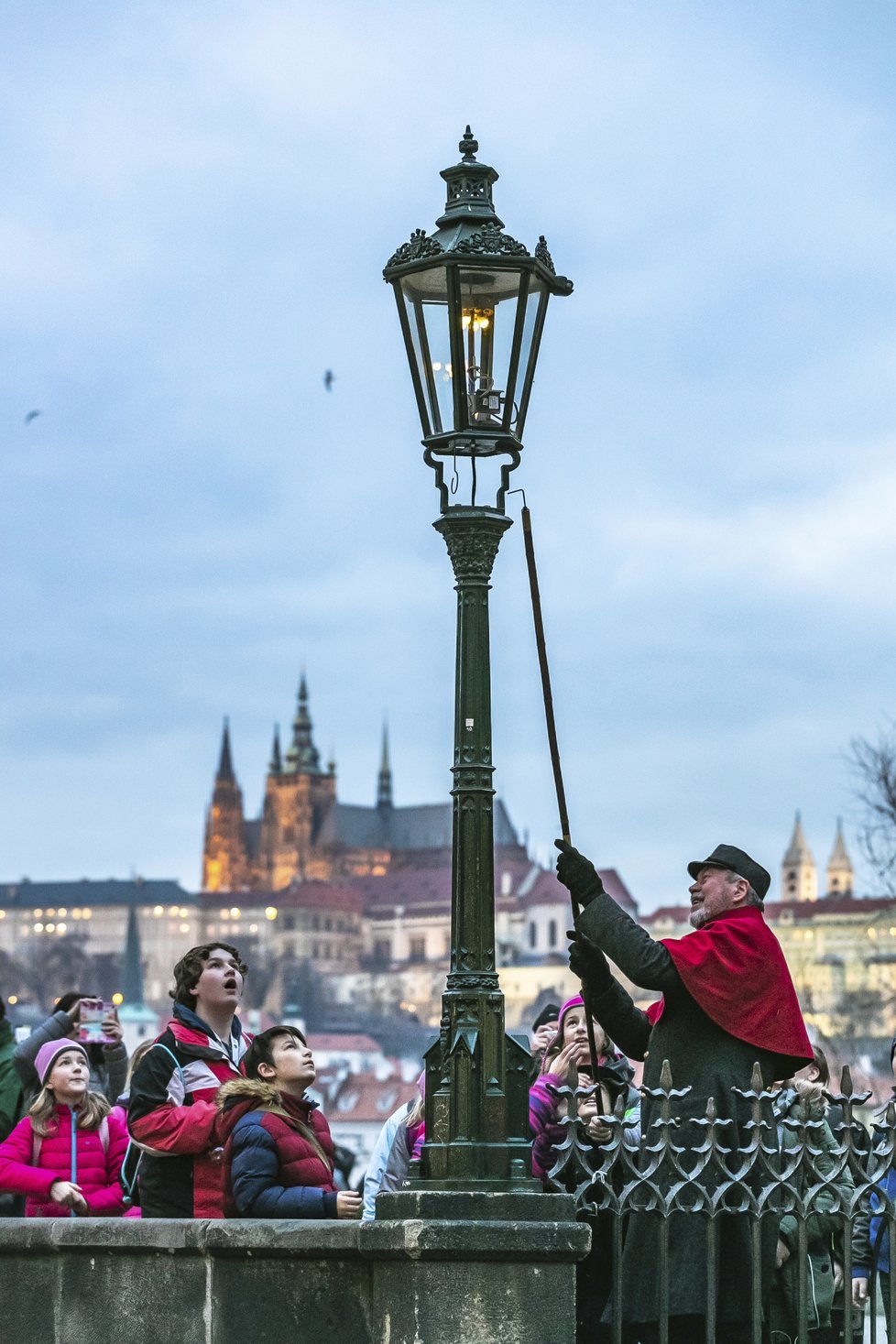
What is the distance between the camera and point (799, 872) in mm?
172000

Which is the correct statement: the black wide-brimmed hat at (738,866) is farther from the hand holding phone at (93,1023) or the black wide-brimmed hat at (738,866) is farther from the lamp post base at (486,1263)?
the hand holding phone at (93,1023)

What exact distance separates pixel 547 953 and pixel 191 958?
15112 centimetres

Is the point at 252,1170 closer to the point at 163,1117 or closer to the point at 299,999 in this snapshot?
the point at 163,1117

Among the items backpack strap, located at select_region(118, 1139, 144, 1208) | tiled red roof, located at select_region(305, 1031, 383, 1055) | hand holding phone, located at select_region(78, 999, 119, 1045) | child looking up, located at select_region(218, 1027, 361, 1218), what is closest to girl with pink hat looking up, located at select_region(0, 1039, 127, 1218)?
backpack strap, located at select_region(118, 1139, 144, 1208)

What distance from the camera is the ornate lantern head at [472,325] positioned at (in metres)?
6.42

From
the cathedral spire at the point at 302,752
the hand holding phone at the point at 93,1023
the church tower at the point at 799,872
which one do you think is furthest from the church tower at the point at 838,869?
the hand holding phone at the point at 93,1023

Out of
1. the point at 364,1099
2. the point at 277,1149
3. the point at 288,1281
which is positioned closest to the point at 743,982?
the point at 277,1149

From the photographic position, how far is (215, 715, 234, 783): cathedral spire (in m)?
192

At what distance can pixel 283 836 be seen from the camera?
623 ft

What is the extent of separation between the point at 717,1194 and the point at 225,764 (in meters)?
188

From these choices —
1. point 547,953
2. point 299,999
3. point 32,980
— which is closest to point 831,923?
point 547,953

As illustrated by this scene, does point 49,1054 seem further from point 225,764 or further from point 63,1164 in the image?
point 225,764

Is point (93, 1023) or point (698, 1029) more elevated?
point (93, 1023)

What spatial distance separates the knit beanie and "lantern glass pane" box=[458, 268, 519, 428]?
2.92 m
